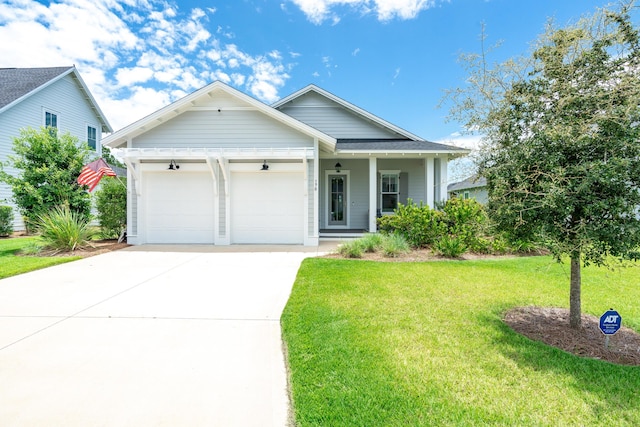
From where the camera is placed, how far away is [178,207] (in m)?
10.6

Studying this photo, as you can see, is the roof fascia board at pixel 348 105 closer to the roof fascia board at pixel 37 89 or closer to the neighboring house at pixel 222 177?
the neighboring house at pixel 222 177

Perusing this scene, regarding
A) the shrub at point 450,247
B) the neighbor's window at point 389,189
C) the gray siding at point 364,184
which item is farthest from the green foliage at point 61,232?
the neighbor's window at point 389,189

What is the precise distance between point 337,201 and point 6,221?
1490cm

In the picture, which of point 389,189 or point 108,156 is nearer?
point 389,189

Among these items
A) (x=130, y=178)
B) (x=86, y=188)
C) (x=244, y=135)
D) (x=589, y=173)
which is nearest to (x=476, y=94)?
(x=589, y=173)

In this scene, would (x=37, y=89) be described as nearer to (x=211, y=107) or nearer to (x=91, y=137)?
(x=91, y=137)

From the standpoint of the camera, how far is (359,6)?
1367 centimetres

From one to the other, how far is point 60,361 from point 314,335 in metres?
2.55

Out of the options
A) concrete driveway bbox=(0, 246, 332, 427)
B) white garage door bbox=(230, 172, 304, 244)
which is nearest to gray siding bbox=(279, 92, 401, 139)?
white garage door bbox=(230, 172, 304, 244)

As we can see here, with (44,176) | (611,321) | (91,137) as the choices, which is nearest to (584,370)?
(611,321)

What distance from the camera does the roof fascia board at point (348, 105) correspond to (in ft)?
44.4

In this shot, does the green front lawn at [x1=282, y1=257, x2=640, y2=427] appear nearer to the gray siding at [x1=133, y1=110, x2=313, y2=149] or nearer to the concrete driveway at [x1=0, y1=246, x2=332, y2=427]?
the concrete driveway at [x1=0, y1=246, x2=332, y2=427]

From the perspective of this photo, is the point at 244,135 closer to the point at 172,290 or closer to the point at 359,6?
the point at 172,290

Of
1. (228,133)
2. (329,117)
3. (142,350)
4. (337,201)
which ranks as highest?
(329,117)
